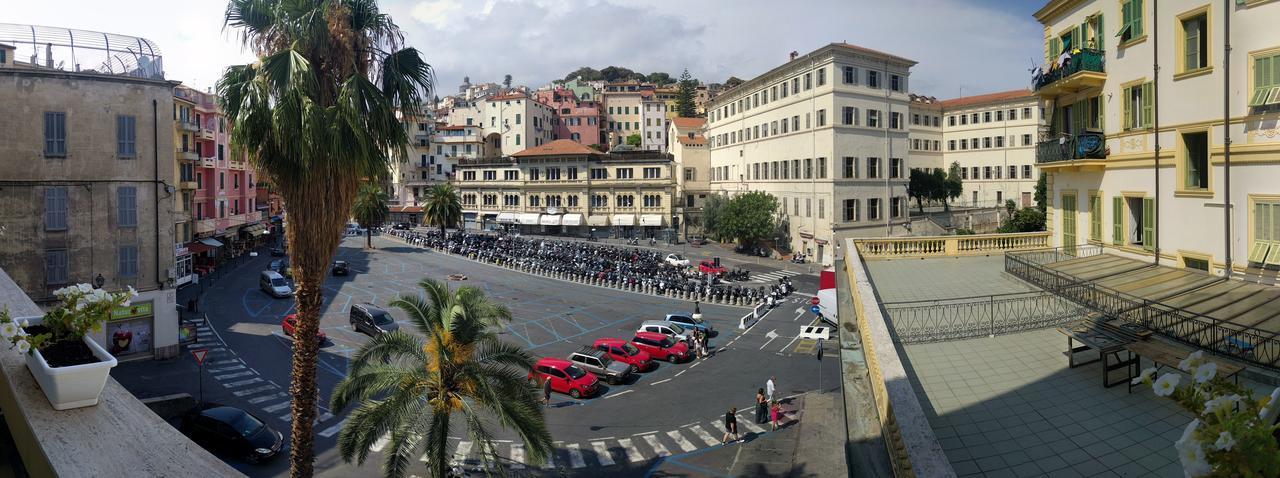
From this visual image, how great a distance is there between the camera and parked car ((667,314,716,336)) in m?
34.3

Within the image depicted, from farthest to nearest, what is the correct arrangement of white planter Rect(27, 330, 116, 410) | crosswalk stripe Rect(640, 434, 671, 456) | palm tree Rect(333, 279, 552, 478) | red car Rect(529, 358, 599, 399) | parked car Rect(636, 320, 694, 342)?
1. parked car Rect(636, 320, 694, 342)
2. red car Rect(529, 358, 599, 399)
3. crosswalk stripe Rect(640, 434, 671, 456)
4. palm tree Rect(333, 279, 552, 478)
5. white planter Rect(27, 330, 116, 410)

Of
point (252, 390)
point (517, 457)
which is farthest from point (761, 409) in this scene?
point (252, 390)

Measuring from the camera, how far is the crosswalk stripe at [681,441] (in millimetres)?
20469

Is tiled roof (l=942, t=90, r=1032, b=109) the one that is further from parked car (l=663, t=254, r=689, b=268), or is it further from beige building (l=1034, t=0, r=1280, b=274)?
beige building (l=1034, t=0, r=1280, b=274)

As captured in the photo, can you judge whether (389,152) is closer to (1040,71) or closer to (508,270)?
(1040,71)

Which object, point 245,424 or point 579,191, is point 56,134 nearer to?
point 245,424

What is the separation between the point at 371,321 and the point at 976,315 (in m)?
28.3

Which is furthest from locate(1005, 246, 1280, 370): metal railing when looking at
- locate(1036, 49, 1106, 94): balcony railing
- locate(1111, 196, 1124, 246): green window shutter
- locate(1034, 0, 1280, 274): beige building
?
locate(1036, 49, 1106, 94): balcony railing

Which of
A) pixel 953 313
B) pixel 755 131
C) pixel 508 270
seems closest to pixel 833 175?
pixel 755 131

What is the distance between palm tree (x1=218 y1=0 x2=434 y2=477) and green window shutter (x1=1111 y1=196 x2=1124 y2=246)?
55.0 feet

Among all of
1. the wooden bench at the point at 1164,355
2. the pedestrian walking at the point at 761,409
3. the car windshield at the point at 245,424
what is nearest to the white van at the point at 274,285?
the car windshield at the point at 245,424

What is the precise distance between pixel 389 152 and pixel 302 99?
1.93 metres

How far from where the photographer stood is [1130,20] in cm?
1598

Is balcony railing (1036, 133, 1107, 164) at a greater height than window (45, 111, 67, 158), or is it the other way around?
window (45, 111, 67, 158)
